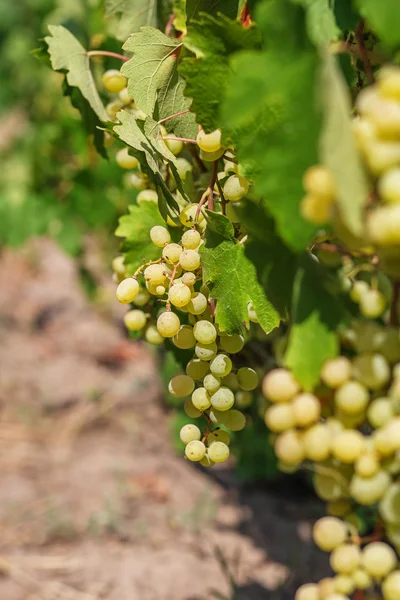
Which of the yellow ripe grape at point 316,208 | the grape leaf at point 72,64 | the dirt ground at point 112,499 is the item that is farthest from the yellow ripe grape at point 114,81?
the dirt ground at point 112,499

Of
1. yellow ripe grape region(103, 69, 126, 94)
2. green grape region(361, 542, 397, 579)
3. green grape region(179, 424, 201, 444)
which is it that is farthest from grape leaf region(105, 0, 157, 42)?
green grape region(361, 542, 397, 579)

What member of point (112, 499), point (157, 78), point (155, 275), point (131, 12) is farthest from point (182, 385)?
point (112, 499)

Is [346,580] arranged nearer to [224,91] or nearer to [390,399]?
[390,399]

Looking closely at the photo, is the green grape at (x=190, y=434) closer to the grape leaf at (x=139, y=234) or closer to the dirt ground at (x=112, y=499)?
the grape leaf at (x=139, y=234)

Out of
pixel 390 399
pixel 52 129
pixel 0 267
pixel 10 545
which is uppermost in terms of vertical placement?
pixel 390 399

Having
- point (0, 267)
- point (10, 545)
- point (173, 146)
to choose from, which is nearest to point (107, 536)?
point (10, 545)
